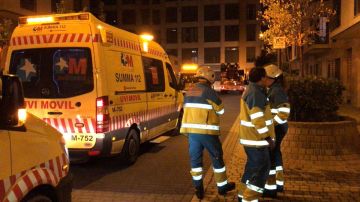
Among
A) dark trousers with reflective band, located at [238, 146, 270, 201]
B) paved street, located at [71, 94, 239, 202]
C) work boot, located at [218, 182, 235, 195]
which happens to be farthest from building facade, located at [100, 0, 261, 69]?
dark trousers with reflective band, located at [238, 146, 270, 201]

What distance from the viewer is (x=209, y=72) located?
6.27m

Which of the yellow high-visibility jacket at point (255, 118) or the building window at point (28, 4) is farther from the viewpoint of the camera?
the building window at point (28, 4)

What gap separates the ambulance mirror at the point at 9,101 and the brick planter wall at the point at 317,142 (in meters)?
6.02

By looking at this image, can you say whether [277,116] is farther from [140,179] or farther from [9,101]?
[9,101]

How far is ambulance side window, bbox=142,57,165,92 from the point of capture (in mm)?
9516

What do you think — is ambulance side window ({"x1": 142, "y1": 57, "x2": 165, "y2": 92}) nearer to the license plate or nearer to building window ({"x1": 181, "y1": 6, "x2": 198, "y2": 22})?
the license plate

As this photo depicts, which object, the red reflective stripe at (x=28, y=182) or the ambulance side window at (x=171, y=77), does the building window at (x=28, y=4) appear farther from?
the red reflective stripe at (x=28, y=182)


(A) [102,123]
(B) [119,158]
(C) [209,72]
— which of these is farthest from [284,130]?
(B) [119,158]

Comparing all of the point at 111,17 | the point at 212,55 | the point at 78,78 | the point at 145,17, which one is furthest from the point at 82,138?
the point at 111,17

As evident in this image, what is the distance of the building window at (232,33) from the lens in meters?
71.9

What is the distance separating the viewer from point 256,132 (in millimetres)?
5297

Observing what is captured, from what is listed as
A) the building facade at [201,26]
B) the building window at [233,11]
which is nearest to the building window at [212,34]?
the building facade at [201,26]

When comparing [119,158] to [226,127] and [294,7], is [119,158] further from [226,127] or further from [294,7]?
[294,7]

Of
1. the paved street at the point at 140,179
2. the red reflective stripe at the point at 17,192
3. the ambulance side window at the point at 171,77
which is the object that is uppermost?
the ambulance side window at the point at 171,77
